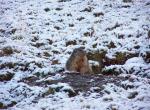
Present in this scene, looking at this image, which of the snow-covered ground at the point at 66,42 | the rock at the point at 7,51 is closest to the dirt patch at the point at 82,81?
the snow-covered ground at the point at 66,42

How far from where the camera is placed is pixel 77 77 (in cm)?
855

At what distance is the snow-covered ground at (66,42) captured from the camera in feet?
22.7

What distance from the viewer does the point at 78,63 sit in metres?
9.40

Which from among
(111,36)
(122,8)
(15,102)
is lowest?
(15,102)

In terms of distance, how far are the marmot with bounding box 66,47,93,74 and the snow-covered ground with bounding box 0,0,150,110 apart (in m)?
0.60

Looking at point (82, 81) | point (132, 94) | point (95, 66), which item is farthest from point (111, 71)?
point (132, 94)

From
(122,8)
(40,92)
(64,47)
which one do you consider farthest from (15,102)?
(122,8)

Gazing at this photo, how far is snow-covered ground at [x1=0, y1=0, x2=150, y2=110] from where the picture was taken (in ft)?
22.7

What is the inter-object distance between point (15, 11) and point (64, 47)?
6.05 meters

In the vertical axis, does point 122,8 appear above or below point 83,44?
above

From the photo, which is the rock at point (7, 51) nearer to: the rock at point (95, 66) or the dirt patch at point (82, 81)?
the dirt patch at point (82, 81)

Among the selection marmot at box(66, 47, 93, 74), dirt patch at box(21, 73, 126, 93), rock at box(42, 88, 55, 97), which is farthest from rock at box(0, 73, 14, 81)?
rock at box(42, 88, 55, 97)

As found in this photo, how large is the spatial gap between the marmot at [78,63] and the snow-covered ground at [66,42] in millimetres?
600

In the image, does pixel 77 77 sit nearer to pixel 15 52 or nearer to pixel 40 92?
pixel 40 92
